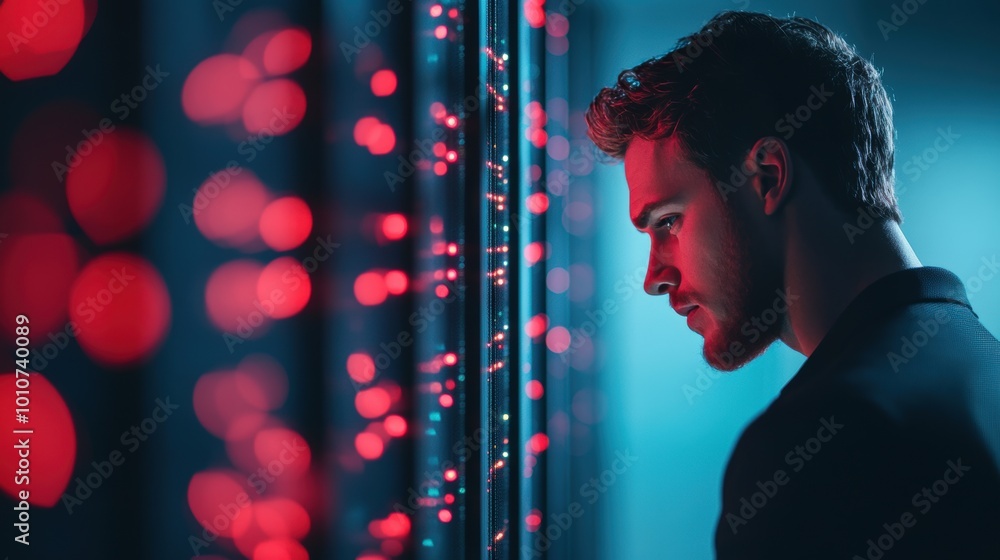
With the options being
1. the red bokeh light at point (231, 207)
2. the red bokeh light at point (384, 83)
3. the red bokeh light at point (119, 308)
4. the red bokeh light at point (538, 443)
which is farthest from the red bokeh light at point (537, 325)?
the red bokeh light at point (119, 308)

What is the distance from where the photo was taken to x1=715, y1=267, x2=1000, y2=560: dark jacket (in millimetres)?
545

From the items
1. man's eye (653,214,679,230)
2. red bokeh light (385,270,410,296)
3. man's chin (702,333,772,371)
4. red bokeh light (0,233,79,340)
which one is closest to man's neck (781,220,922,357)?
man's chin (702,333,772,371)

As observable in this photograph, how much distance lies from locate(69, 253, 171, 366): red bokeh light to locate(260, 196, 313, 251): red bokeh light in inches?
6.5

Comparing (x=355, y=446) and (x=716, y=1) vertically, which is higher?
(x=716, y=1)

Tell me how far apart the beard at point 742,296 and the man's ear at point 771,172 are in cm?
4

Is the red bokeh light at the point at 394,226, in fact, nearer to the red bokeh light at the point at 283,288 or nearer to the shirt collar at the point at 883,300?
the red bokeh light at the point at 283,288

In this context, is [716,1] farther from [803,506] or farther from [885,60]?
[803,506]

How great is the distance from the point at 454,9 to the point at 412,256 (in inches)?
18.8

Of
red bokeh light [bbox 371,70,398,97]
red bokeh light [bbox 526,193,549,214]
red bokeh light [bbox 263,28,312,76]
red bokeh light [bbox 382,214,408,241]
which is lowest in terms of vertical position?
red bokeh light [bbox 382,214,408,241]

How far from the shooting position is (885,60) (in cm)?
180

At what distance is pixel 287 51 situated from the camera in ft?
2.60

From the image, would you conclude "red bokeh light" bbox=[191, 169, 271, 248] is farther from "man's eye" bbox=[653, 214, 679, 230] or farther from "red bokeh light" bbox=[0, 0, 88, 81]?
"man's eye" bbox=[653, 214, 679, 230]

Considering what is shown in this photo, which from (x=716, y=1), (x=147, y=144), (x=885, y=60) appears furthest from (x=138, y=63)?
(x=885, y=60)

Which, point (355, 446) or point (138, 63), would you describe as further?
point (355, 446)
